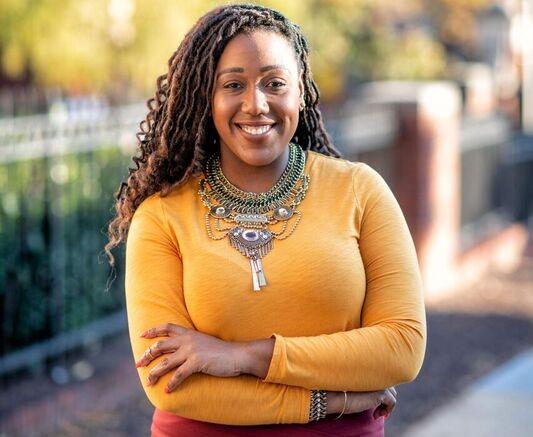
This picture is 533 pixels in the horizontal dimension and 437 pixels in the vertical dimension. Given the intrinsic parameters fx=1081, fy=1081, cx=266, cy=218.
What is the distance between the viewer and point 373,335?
2.42 m

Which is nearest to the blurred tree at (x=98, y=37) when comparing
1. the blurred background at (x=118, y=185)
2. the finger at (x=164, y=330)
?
the blurred background at (x=118, y=185)

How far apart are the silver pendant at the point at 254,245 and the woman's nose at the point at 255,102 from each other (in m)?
0.26

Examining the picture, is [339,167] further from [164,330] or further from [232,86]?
[164,330]

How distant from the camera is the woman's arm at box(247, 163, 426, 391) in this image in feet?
7.77

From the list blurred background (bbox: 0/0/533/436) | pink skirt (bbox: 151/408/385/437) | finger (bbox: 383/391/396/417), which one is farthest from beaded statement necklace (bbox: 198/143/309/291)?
blurred background (bbox: 0/0/533/436)

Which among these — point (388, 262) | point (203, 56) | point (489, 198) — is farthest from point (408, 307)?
point (489, 198)

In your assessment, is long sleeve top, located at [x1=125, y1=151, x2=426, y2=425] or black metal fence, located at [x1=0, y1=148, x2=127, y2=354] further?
black metal fence, located at [x1=0, y1=148, x2=127, y2=354]

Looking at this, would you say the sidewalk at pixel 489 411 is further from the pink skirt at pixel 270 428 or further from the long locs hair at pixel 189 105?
the long locs hair at pixel 189 105

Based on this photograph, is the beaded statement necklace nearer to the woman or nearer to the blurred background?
the woman

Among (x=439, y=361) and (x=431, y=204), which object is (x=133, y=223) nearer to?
(x=439, y=361)

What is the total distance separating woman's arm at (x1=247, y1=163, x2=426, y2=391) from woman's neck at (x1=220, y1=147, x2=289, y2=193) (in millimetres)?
188

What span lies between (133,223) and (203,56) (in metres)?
0.42

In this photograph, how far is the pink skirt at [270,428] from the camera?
2.41 metres

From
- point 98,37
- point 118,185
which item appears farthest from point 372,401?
point 98,37
